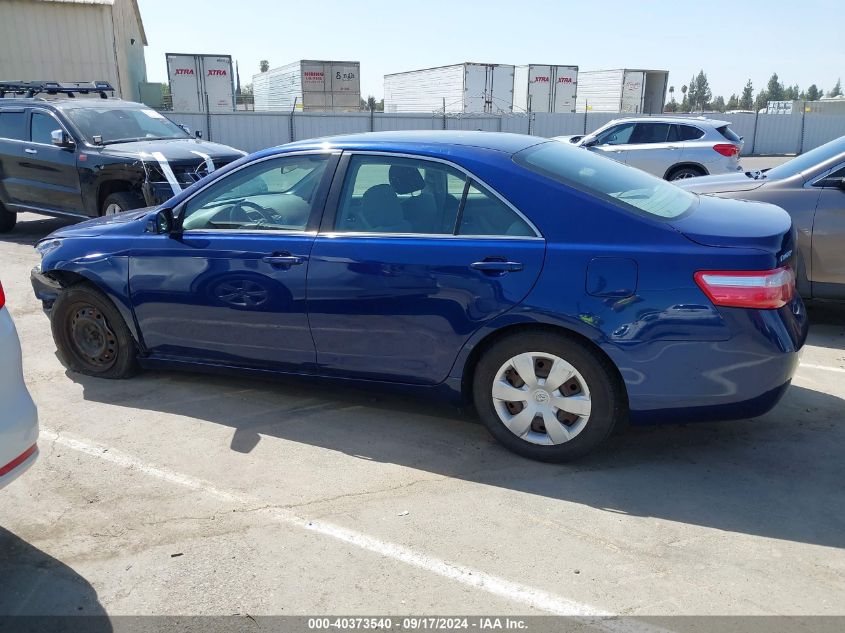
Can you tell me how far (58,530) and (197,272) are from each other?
168 centimetres

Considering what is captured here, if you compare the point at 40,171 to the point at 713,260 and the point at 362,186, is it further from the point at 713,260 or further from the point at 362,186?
the point at 713,260

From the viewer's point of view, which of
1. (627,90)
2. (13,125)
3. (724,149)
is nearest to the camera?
(13,125)

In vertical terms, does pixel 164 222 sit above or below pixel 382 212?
below

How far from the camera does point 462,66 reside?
3123cm

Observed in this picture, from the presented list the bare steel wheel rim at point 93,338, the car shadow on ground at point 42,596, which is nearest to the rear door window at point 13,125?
the bare steel wheel rim at point 93,338

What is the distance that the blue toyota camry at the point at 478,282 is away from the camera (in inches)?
134

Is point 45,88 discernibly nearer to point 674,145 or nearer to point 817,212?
point 817,212

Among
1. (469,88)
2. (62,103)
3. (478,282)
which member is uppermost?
(469,88)

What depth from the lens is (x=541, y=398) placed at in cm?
368

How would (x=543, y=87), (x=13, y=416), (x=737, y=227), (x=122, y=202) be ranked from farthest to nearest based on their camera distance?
(x=543, y=87)
(x=122, y=202)
(x=737, y=227)
(x=13, y=416)

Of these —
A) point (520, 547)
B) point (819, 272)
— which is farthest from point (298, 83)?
point (520, 547)

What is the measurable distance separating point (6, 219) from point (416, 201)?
9251 millimetres

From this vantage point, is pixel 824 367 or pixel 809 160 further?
pixel 809 160

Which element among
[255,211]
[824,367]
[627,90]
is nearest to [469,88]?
[627,90]
